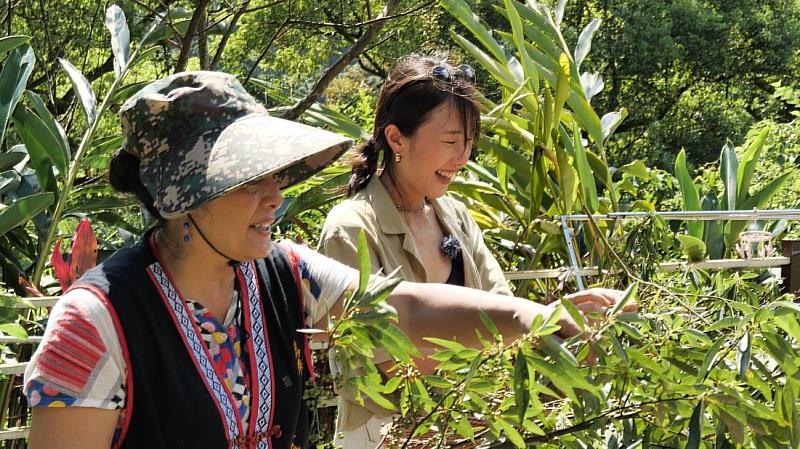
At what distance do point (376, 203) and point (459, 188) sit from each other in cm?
107

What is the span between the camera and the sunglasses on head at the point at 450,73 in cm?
262

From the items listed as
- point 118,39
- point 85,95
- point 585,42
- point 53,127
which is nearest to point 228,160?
point 53,127

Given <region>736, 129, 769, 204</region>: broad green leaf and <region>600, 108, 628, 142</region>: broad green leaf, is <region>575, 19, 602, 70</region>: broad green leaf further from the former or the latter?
<region>736, 129, 769, 204</region>: broad green leaf

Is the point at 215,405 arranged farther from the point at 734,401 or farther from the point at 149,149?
the point at 734,401

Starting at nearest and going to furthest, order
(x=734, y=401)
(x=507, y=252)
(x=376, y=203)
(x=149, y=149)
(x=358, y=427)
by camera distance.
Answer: (x=734, y=401)
(x=149, y=149)
(x=358, y=427)
(x=376, y=203)
(x=507, y=252)

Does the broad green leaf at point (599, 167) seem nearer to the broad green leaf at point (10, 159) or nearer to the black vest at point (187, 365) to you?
the broad green leaf at point (10, 159)

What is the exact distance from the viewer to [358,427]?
2.33 metres

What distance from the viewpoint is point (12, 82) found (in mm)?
2850

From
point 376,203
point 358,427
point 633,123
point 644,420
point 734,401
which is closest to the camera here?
point 734,401

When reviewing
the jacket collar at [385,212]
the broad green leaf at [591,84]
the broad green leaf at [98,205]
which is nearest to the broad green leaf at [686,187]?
the broad green leaf at [591,84]

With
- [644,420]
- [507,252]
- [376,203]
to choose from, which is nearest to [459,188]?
[507,252]

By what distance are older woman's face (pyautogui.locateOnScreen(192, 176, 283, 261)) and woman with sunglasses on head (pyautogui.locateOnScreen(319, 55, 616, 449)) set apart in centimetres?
87

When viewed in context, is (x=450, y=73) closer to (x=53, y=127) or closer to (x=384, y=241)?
(x=384, y=241)

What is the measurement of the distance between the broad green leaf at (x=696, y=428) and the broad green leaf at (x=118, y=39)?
2.03 m
